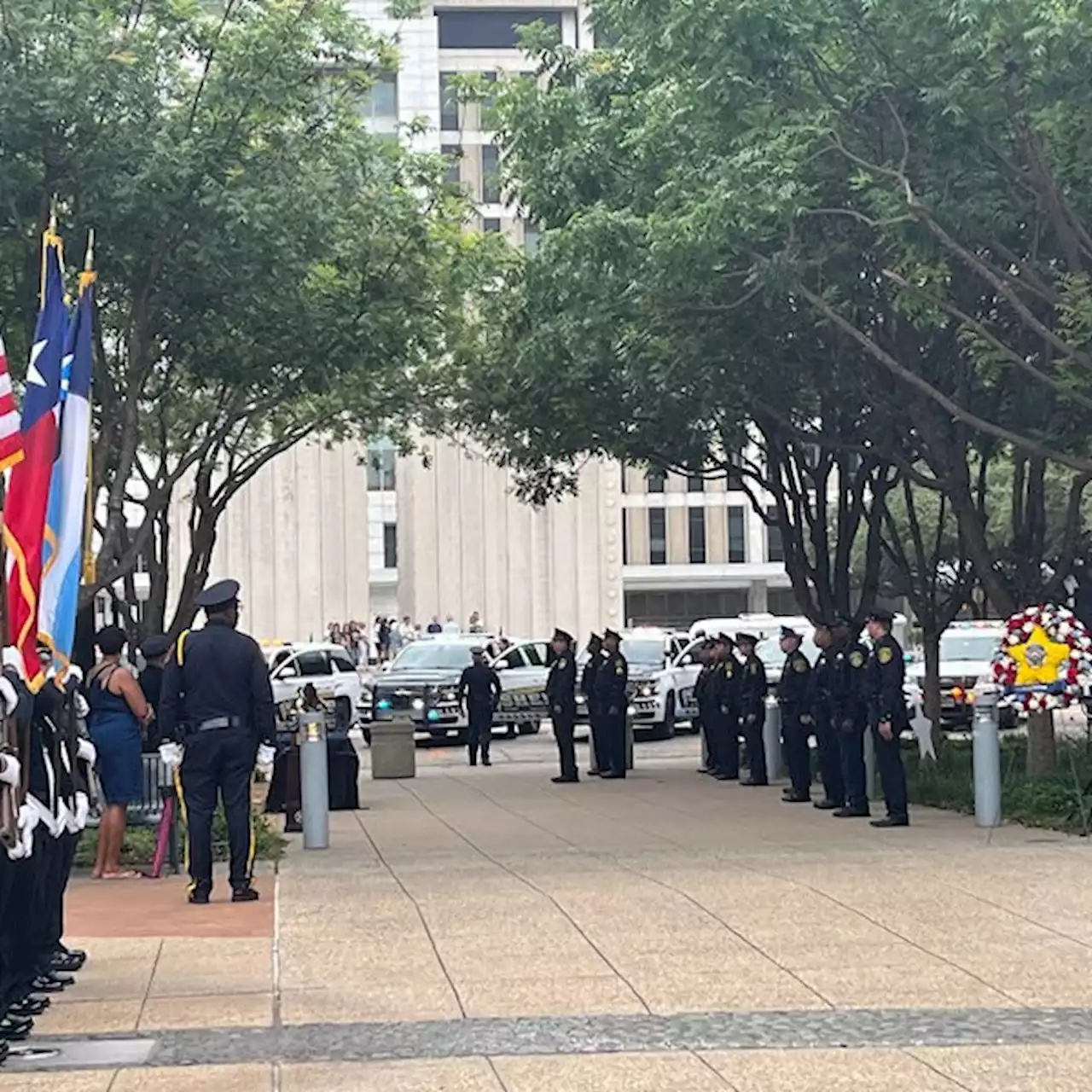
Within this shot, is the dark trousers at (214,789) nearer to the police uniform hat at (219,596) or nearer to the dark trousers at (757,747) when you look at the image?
the police uniform hat at (219,596)

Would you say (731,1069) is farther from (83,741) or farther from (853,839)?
(853,839)

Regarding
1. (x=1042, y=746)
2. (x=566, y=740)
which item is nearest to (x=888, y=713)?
(x=1042, y=746)

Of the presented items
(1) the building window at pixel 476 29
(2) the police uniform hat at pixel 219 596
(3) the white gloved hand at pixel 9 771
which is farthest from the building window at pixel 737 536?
(3) the white gloved hand at pixel 9 771

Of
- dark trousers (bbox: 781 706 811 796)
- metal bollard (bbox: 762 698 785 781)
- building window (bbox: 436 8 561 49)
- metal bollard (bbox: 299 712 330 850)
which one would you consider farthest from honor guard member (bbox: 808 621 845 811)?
building window (bbox: 436 8 561 49)

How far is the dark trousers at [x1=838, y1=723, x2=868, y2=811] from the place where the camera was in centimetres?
1848

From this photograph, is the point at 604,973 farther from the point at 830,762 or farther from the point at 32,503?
Answer: the point at 830,762

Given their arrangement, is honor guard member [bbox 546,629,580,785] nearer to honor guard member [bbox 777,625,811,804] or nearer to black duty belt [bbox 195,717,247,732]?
honor guard member [bbox 777,625,811,804]

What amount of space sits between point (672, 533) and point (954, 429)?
221ft

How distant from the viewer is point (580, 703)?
33594mm

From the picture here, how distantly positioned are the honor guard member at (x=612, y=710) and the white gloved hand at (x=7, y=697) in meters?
16.9

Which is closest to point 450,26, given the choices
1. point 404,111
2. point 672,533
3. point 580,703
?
point 404,111

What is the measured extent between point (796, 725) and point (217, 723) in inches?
360

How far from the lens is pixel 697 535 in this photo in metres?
90.1

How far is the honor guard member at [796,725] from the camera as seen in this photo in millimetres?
20812
